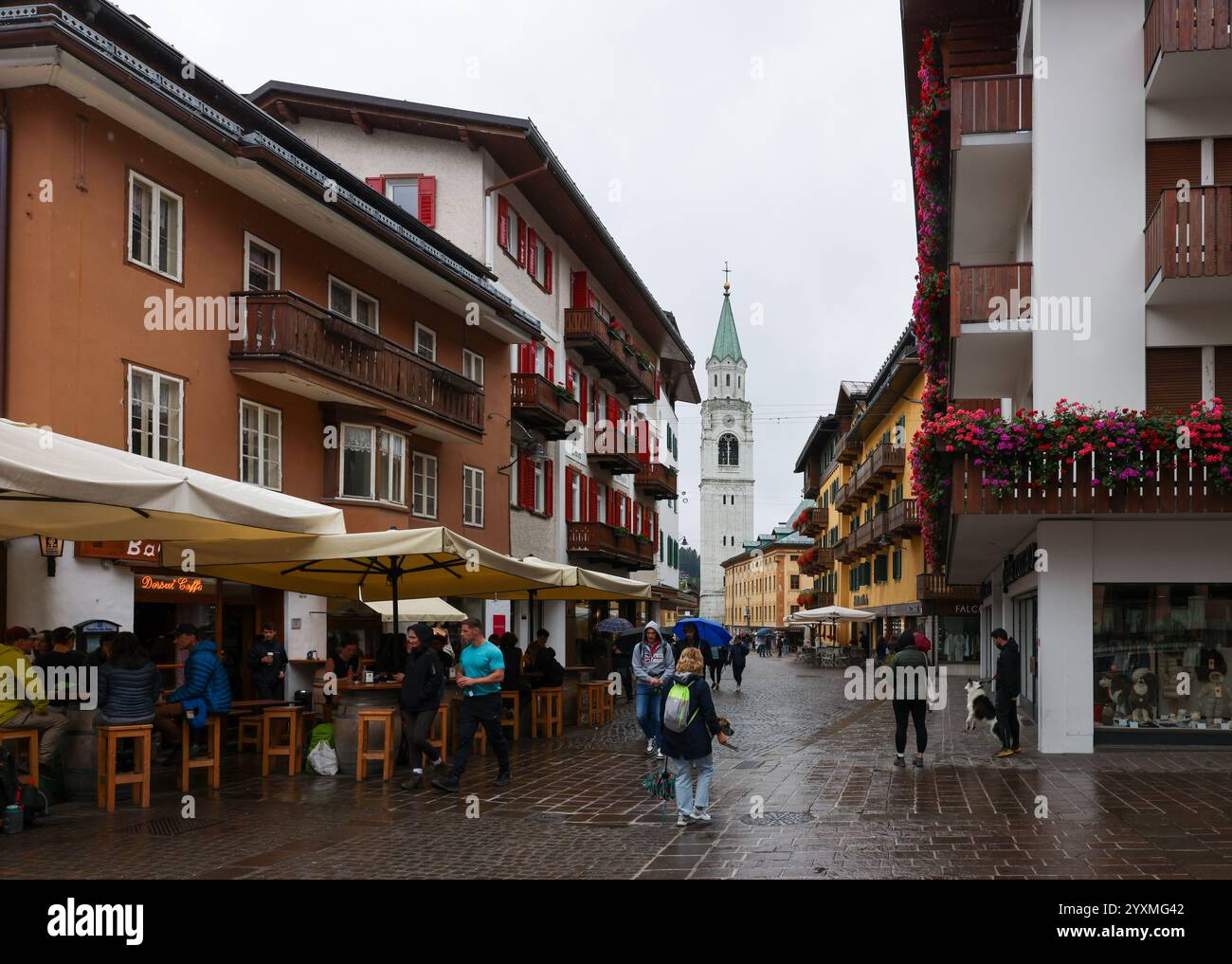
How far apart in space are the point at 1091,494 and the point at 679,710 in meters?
9.13

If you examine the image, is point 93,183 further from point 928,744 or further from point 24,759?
point 928,744

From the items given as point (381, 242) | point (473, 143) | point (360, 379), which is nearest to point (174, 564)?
point (360, 379)

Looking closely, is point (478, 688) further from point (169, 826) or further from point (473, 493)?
point (473, 493)

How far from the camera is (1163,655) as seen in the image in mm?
18078

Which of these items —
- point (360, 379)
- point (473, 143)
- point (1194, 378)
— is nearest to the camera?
point (1194, 378)

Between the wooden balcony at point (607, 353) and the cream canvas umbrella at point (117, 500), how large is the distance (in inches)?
1036

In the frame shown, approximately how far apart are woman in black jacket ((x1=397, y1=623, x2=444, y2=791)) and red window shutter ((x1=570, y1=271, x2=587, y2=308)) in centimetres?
2822

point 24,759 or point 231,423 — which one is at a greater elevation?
point 231,423

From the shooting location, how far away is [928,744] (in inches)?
749

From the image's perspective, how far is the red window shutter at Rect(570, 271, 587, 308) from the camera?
4091 cm

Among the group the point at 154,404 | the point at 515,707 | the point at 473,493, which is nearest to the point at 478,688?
the point at 515,707

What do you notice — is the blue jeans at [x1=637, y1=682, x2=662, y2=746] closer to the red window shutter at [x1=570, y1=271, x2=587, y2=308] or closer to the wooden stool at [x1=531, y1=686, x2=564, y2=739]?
the wooden stool at [x1=531, y1=686, x2=564, y2=739]

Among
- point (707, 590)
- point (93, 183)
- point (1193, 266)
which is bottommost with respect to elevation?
point (707, 590)

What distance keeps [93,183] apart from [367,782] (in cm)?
926
